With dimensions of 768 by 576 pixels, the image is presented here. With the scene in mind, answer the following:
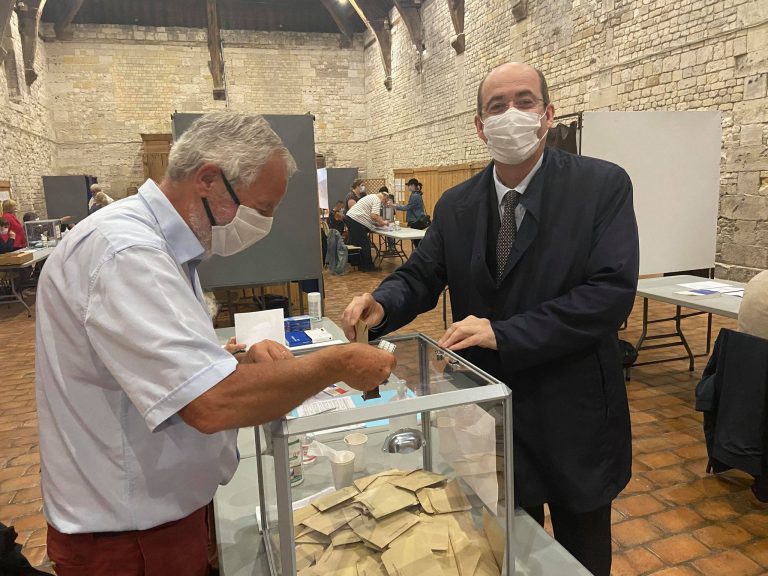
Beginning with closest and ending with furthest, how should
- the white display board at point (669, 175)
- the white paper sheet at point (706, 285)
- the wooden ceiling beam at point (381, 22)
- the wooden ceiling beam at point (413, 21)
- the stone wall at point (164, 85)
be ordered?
the white paper sheet at point (706, 285)
the white display board at point (669, 175)
the wooden ceiling beam at point (413, 21)
the wooden ceiling beam at point (381, 22)
the stone wall at point (164, 85)

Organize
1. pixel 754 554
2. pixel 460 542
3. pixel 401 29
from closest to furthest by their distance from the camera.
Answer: pixel 460 542
pixel 754 554
pixel 401 29

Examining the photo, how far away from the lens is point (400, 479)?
3.81 feet

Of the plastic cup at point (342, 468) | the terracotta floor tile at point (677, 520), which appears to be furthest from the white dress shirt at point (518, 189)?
the terracotta floor tile at point (677, 520)

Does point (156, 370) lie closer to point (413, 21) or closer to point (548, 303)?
point (548, 303)

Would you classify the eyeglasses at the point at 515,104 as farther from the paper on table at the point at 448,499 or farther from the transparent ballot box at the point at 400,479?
the paper on table at the point at 448,499

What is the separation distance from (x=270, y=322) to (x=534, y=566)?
1.75m

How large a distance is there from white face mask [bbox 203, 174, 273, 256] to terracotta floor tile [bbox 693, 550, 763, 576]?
7.84 feet

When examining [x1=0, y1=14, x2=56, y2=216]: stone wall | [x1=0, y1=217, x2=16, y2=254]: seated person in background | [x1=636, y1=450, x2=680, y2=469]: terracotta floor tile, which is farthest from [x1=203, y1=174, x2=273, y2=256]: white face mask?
[x1=0, y1=14, x2=56, y2=216]: stone wall

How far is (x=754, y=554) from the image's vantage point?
2482 millimetres

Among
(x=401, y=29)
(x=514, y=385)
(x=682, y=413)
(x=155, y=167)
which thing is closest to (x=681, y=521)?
(x=682, y=413)

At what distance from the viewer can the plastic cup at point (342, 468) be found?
3.77 feet

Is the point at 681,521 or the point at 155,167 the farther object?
the point at 155,167

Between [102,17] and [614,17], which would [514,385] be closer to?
[614,17]

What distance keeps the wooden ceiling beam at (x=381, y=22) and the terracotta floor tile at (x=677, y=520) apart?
17.4 m
